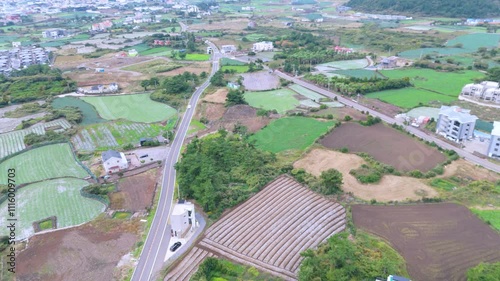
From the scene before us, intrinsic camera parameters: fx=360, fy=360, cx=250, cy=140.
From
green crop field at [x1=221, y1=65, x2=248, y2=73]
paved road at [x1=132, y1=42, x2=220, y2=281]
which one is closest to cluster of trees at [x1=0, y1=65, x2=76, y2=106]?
green crop field at [x1=221, y1=65, x2=248, y2=73]

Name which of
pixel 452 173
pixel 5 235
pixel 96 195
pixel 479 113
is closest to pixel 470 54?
pixel 479 113

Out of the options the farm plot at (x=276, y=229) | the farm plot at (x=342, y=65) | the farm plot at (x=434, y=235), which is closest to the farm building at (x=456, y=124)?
the farm plot at (x=434, y=235)

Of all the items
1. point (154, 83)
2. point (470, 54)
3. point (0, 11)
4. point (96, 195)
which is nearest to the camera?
point (96, 195)

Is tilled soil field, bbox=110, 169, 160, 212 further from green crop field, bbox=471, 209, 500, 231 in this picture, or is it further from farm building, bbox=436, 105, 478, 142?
farm building, bbox=436, 105, 478, 142

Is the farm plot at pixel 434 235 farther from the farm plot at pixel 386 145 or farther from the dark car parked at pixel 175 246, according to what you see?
the dark car parked at pixel 175 246

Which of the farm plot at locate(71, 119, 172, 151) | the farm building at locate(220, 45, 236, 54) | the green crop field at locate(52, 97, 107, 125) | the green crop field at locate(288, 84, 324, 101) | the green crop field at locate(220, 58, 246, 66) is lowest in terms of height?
the farm plot at locate(71, 119, 172, 151)

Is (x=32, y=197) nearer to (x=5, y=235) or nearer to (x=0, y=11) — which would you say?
(x=5, y=235)

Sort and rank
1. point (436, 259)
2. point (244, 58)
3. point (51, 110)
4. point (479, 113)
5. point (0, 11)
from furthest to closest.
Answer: point (0, 11), point (244, 58), point (51, 110), point (479, 113), point (436, 259)
